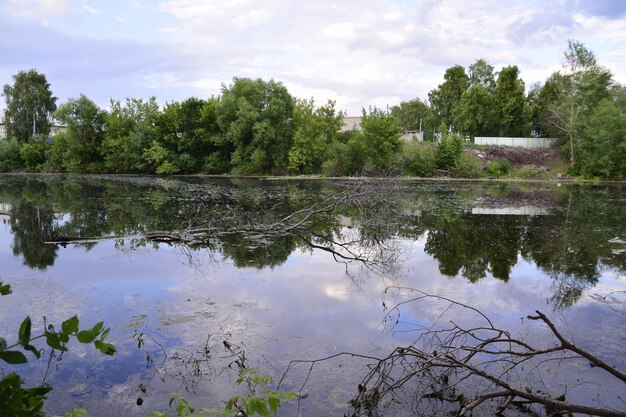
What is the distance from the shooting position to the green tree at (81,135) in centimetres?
4628

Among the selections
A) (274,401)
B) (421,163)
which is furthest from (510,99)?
(274,401)

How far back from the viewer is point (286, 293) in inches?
316

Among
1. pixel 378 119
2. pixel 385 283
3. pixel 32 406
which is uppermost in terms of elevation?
pixel 378 119

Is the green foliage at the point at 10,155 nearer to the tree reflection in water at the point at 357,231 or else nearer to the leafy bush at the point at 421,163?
the tree reflection in water at the point at 357,231

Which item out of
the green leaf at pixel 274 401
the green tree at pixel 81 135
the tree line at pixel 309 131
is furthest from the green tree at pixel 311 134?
the green leaf at pixel 274 401

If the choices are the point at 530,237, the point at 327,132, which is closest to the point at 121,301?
the point at 530,237

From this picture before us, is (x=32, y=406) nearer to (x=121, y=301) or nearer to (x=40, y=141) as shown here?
(x=121, y=301)

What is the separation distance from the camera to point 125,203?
66.3 feet

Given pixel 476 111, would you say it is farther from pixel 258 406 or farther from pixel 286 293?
pixel 258 406

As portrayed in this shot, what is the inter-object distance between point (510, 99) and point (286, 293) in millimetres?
45103

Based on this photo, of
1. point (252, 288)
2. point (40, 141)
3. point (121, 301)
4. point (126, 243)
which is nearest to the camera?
point (121, 301)

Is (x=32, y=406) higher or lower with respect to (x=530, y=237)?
higher

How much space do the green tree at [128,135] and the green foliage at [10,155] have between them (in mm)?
10847

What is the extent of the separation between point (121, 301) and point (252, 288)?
82.0 inches
